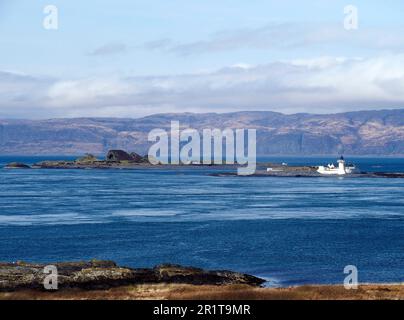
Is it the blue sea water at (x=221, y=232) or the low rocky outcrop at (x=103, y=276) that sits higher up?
the low rocky outcrop at (x=103, y=276)

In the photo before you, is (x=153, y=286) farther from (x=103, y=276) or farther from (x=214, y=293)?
(x=214, y=293)

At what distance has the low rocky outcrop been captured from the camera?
148ft

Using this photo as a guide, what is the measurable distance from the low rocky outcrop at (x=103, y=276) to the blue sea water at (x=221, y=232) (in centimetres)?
482

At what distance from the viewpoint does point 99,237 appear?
243 ft

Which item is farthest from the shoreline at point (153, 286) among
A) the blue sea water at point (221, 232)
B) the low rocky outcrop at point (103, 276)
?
the blue sea water at point (221, 232)

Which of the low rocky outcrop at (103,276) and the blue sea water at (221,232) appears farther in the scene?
the blue sea water at (221,232)

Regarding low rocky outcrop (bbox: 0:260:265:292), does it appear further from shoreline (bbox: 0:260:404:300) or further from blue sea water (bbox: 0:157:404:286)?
blue sea water (bbox: 0:157:404:286)

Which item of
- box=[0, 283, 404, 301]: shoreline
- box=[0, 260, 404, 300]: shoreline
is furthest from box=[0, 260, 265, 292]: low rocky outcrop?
box=[0, 283, 404, 301]: shoreline

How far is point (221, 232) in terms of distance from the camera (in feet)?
261

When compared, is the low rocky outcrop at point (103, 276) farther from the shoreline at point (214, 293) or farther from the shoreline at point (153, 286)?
the shoreline at point (214, 293)

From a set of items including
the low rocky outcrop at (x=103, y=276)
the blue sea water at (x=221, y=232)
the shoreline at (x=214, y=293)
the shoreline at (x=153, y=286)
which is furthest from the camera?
the blue sea water at (x=221, y=232)

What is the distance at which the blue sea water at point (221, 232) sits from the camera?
5972 cm

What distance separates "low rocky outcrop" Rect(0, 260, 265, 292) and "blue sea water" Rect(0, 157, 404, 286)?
482cm
